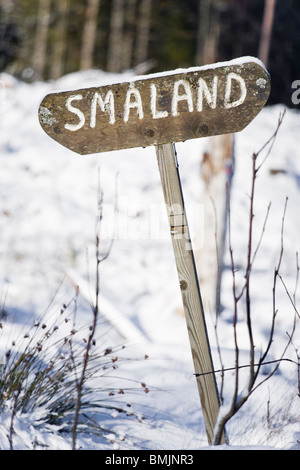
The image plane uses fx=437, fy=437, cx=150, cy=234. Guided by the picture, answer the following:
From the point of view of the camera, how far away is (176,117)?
187cm

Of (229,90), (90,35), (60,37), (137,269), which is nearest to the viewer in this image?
(229,90)

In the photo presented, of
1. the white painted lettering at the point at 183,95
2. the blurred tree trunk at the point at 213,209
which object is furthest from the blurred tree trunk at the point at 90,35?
the white painted lettering at the point at 183,95

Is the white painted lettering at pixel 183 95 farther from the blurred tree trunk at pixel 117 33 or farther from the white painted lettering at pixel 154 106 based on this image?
the blurred tree trunk at pixel 117 33

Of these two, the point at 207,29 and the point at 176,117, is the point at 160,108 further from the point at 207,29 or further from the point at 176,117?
the point at 207,29

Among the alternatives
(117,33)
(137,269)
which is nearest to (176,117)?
(137,269)

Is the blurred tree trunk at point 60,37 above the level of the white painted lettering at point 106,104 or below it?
above

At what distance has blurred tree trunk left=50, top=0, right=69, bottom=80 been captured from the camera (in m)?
18.7

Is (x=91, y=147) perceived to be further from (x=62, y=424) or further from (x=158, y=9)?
(x=158, y=9)

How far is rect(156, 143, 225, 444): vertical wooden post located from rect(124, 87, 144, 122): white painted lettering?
175mm

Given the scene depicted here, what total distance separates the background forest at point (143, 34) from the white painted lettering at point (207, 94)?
47.4 feet

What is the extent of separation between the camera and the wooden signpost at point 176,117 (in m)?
1.82

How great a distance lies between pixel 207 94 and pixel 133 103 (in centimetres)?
32

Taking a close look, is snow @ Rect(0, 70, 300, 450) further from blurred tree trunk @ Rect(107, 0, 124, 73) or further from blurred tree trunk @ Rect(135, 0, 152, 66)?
blurred tree trunk @ Rect(135, 0, 152, 66)

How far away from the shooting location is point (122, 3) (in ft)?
59.7
